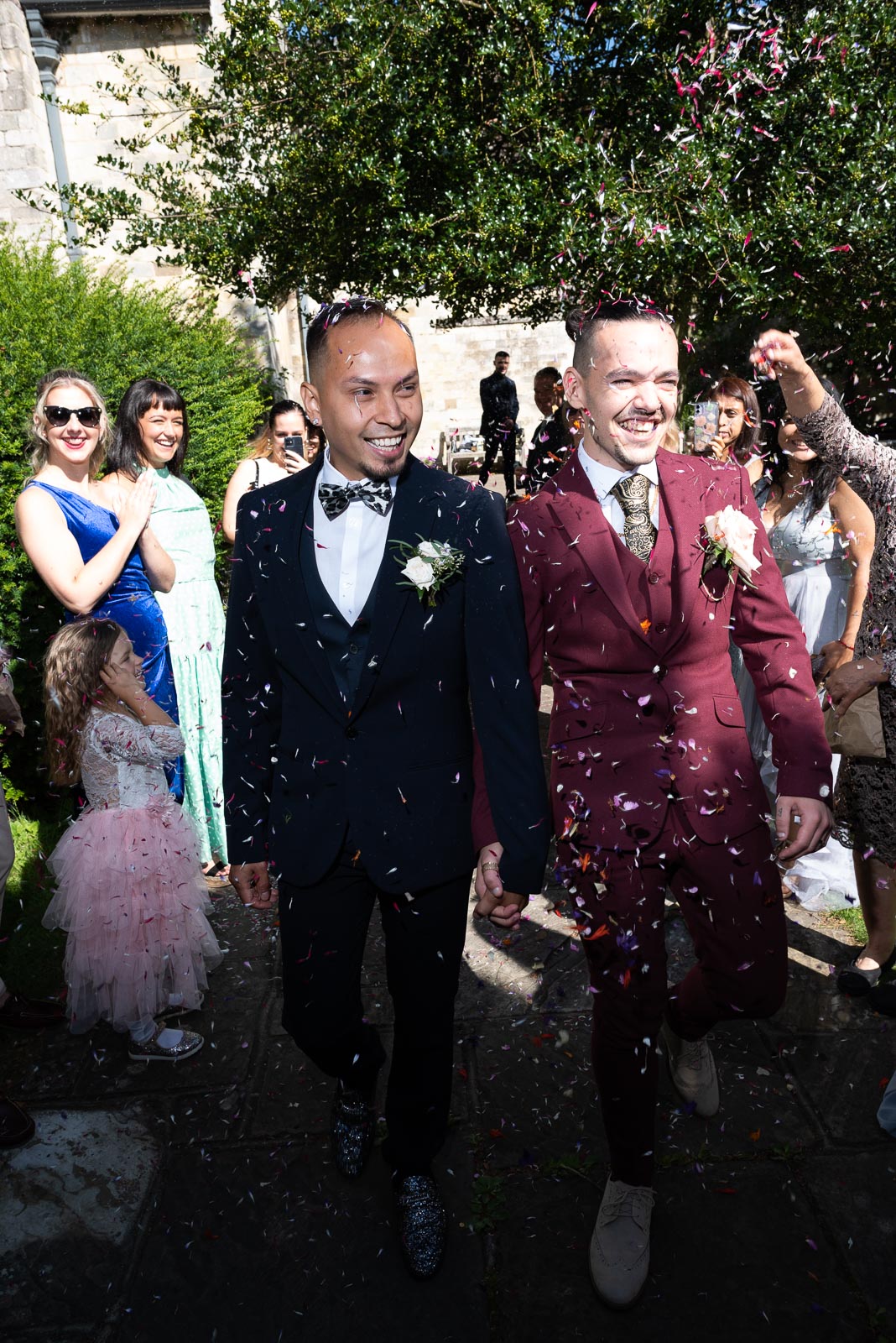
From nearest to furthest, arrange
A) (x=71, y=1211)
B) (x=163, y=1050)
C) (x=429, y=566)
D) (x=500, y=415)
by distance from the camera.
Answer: (x=429, y=566) → (x=71, y=1211) → (x=163, y=1050) → (x=500, y=415)

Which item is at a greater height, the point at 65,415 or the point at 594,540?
the point at 65,415

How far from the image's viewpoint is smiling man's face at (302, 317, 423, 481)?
247 centimetres

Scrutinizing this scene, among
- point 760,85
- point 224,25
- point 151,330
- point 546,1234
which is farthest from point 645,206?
point 224,25

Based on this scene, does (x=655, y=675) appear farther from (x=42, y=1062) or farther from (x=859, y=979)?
(x=42, y=1062)

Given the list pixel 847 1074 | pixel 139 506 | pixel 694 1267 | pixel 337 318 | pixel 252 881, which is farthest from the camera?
pixel 139 506

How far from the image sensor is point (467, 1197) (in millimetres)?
2932

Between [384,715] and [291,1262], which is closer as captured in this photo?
[384,715]

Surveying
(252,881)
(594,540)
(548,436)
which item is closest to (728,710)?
(594,540)

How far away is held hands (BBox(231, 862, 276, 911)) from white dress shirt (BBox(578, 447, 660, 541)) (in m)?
1.43

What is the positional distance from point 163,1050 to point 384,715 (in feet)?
6.47

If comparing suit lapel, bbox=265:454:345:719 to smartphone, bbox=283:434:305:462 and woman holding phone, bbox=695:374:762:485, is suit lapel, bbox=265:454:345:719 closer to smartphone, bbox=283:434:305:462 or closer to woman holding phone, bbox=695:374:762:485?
woman holding phone, bbox=695:374:762:485

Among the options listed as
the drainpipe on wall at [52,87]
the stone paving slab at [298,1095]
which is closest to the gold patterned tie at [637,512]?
the stone paving slab at [298,1095]

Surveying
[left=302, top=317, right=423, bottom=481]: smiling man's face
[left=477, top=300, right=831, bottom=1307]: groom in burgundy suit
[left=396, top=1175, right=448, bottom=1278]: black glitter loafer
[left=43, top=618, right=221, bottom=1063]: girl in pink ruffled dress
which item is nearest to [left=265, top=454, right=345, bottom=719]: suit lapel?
[left=302, top=317, right=423, bottom=481]: smiling man's face

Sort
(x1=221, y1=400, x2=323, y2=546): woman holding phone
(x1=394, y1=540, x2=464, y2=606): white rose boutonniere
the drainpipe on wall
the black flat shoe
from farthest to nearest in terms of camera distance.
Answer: the drainpipe on wall, (x1=221, y1=400, x2=323, y2=546): woman holding phone, the black flat shoe, (x1=394, y1=540, x2=464, y2=606): white rose boutonniere
